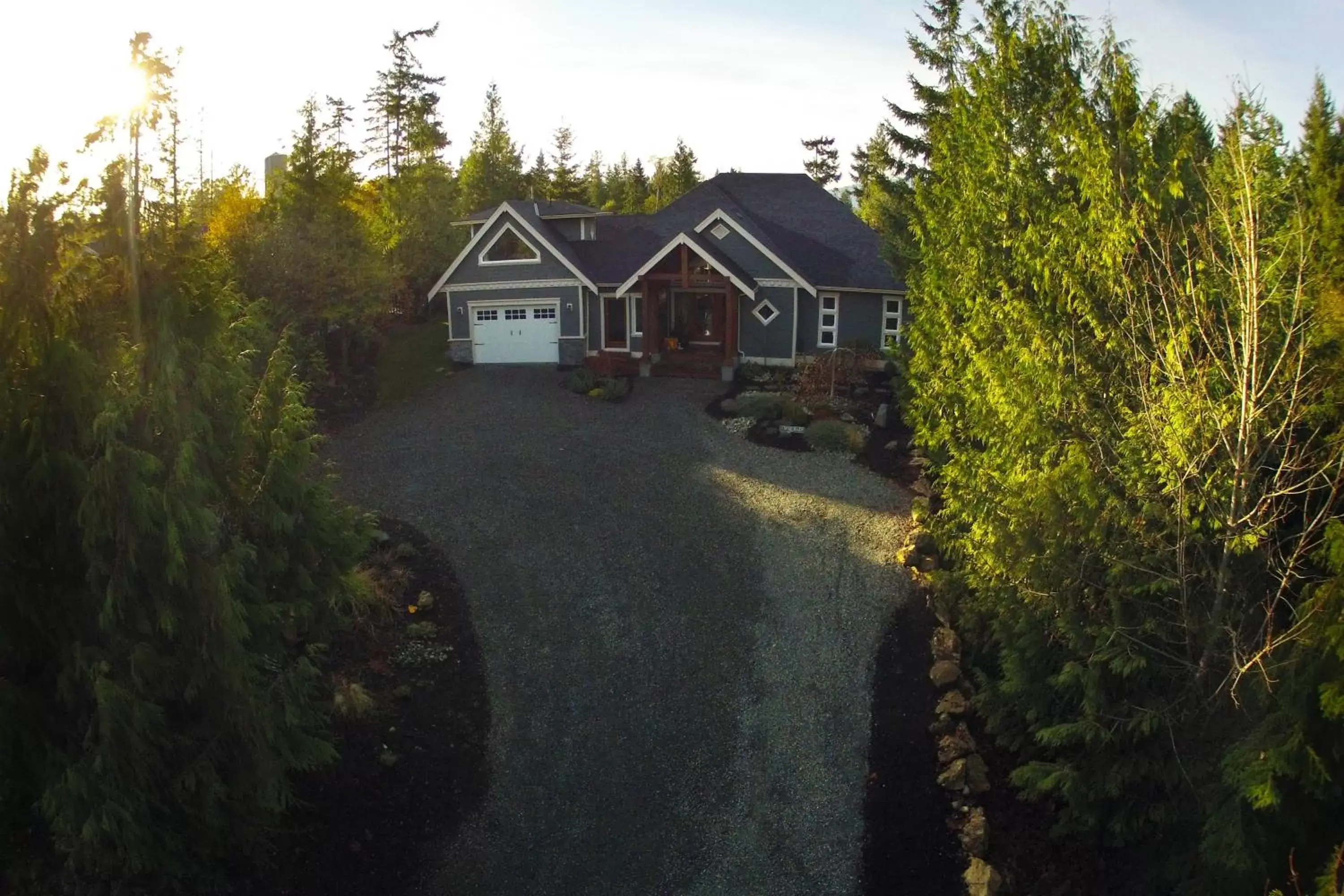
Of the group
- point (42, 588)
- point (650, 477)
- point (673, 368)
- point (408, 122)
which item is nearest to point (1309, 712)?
point (42, 588)

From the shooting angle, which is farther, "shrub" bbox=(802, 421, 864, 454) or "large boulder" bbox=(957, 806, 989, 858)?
"shrub" bbox=(802, 421, 864, 454)

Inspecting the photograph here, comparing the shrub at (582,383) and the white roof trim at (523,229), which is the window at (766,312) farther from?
the shrub at (582,383)

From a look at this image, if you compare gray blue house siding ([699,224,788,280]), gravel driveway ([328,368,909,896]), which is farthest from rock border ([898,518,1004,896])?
gray blue house siding ([699,224,788,280])

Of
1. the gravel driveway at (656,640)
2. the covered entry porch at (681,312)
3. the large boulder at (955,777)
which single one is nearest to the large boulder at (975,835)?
the large boulder at (955,777)

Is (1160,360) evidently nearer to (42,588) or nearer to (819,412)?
(42,588)

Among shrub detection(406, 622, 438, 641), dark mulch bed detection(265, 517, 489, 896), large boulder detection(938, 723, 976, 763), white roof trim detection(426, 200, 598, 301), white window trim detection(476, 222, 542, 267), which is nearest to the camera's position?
dark mulch bed detection(265, 517, 489, 896)

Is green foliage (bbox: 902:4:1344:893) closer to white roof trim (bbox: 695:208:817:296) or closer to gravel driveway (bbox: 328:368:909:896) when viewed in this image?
gravel driveway (bbox: 328:368:909:896)
